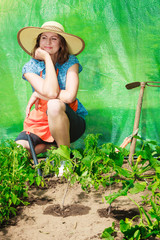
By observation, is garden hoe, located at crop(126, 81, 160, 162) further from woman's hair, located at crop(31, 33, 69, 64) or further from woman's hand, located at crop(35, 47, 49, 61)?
woman's hand, located at crop(35, 47, 49, 61)

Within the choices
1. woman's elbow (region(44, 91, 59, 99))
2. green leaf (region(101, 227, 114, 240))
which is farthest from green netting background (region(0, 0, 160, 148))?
green leaf (region(101, 227, 114, 240))

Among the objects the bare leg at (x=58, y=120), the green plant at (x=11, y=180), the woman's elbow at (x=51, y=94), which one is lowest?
the green plant at (x=11, y=180)

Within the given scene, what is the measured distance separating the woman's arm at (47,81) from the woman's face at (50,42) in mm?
74

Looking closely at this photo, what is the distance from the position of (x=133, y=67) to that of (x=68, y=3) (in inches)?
40.0

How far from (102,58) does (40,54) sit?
77 cm

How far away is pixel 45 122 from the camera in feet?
9.17

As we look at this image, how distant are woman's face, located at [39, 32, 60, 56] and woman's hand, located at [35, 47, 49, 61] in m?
0.05

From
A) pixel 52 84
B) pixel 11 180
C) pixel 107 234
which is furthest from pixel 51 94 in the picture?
pixel 107 234

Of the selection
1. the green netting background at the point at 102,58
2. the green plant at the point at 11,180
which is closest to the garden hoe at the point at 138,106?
the green netting background at the point at 102,58

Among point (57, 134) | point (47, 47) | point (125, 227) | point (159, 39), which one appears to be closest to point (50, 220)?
point (125, 227)

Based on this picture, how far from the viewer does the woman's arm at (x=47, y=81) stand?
8.11 feet

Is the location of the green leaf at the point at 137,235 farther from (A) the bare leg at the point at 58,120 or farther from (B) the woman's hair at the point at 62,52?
(B) the woman's hair at the point at 62,52

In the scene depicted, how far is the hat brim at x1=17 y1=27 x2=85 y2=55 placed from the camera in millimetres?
2645

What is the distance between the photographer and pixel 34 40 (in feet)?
9.14
